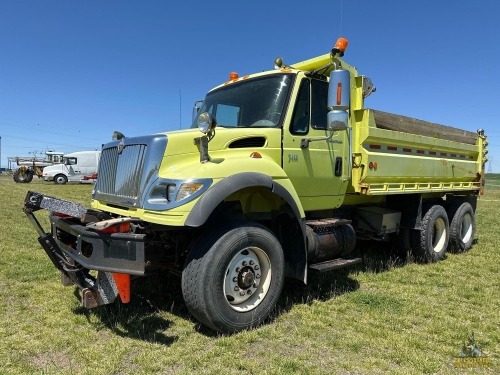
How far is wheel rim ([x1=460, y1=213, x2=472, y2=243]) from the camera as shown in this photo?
8109 mm

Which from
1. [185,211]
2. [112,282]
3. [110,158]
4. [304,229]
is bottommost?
[112,282]

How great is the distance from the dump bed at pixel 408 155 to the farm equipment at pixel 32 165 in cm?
3120

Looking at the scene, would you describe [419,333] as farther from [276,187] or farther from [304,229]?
[276,187]

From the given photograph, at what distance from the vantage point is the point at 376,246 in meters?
7.88

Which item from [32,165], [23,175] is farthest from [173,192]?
[32,165]

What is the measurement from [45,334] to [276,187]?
2.51 meters

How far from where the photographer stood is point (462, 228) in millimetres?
8078

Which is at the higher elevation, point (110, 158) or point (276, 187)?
point (110, 158)

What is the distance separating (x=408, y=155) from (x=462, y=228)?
281cm

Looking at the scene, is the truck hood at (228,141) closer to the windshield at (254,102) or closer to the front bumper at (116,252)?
the windshield at (254,102)

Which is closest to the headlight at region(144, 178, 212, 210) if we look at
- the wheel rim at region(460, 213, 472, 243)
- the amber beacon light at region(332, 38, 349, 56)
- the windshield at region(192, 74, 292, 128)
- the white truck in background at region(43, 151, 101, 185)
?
the windshield at region(192, 74, 292, 128)

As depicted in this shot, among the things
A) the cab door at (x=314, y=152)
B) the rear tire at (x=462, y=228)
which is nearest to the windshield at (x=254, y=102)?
the cab door at (x=314, y=152)

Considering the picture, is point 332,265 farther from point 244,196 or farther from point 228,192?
point 228,192

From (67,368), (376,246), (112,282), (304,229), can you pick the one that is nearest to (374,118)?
(304,229)
